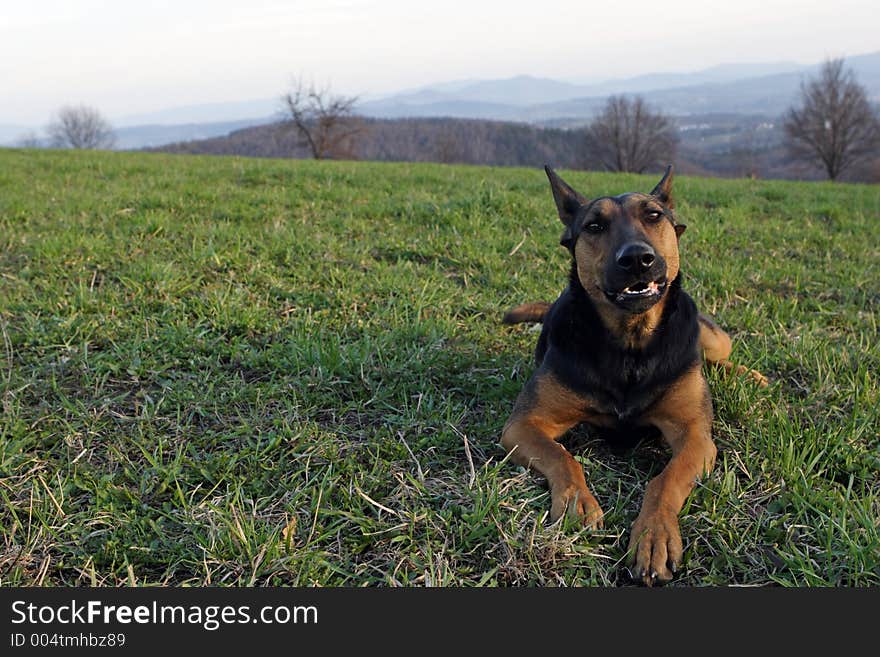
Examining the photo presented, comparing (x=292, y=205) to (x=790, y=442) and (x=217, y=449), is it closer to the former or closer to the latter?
(x=217, y=449)

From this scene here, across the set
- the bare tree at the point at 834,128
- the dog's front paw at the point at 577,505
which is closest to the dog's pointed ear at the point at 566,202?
the dog's front paw at the point at 577,505

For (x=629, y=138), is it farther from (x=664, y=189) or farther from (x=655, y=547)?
(x=655, y=547)

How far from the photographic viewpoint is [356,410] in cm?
412

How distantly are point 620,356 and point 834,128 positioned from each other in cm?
5962

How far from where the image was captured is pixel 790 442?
136 inches

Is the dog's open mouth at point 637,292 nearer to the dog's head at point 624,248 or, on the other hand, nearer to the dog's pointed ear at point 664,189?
the dog's head at point 624,248

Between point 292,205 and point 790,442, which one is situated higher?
point 292,205

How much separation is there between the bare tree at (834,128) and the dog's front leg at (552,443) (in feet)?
A: 190

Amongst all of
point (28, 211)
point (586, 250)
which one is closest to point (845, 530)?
point (586, 250)

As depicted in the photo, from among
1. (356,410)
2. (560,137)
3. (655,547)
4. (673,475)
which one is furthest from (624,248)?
(560,137)

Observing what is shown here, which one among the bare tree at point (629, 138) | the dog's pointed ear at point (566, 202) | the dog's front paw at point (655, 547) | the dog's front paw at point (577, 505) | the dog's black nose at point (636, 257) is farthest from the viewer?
the bare tree at point (629, 138)

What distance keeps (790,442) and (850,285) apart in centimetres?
392

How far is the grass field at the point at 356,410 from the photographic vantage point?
9.27 ft

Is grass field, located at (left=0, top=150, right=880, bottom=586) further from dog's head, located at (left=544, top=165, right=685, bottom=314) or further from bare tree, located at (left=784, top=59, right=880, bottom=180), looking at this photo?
bare tree, located at (left=784, top=59, right=880, bottom=180)
